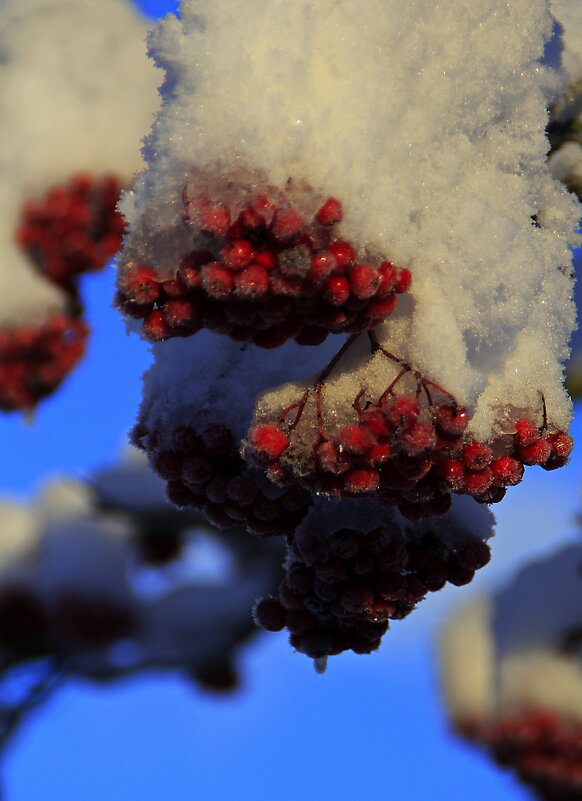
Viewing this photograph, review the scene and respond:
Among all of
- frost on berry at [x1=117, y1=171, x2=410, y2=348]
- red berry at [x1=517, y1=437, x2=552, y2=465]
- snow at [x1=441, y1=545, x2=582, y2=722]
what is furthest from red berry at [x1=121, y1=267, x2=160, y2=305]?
snow at [x1=441, y1=545, x2=582, y2=722]

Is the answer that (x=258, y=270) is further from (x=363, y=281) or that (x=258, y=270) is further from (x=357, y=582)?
(x=357, y=582)

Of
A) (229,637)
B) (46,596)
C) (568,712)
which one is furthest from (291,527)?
(46,596)

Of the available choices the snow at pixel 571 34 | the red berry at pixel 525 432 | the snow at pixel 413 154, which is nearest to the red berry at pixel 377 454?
the snow at pixel 413 154

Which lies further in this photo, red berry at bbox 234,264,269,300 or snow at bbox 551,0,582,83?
snow at bbox 551,0,582,83

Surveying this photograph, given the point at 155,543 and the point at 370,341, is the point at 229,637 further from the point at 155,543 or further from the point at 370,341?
the point at 370,341

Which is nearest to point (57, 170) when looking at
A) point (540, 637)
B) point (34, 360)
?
point (34, 360)

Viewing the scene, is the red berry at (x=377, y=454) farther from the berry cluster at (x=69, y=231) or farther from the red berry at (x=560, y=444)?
the berry cluster at (x=69, y=231)

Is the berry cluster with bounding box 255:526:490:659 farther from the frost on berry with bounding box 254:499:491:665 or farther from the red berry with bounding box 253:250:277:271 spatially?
the red berry with bounding box 253:250:277:271

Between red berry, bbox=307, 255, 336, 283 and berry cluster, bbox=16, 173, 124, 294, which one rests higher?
berry cluster, bbox=16, 173, 124, 294
